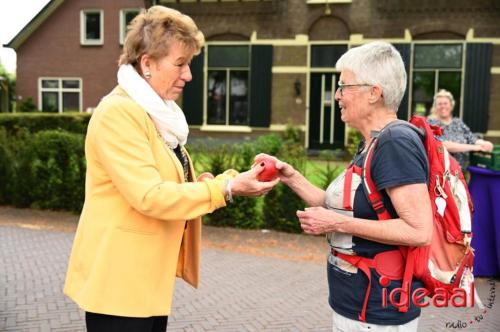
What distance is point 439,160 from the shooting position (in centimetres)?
222

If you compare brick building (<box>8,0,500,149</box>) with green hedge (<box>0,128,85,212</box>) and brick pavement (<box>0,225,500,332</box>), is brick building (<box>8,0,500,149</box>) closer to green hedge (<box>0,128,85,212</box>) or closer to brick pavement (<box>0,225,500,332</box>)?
green hedge (<box>0,128,85,212</box>)

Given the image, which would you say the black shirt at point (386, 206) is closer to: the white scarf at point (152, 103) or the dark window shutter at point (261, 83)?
the white scarf at point (152, 103)

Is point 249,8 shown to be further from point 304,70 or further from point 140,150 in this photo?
point 140,150

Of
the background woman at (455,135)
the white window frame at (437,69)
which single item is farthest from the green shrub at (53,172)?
the white window frame at (437,69)

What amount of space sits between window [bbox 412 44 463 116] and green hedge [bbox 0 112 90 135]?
9703mm

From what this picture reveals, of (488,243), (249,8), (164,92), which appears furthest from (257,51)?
(164,92)

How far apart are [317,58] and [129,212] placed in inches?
601

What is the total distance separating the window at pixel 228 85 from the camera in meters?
17.5

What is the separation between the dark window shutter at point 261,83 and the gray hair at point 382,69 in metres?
14.9

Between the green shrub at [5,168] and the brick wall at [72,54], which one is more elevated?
the brick wall at [72,54]

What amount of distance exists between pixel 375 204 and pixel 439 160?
31cm

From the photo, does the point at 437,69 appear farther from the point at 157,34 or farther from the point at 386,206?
the point at 157,34

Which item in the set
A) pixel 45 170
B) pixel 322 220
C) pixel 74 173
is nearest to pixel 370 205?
pixel 322 220

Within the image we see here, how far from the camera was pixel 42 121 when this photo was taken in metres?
16.8
